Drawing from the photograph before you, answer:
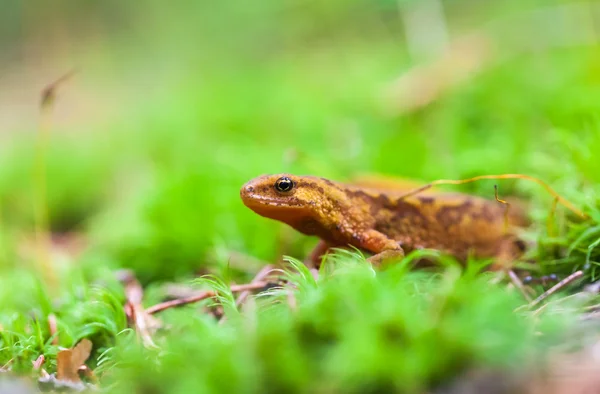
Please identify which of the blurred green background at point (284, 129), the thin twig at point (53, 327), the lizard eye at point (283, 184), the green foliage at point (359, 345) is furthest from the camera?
the blurred green background at point (284, 129)

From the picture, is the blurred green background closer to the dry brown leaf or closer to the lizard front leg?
the lizard front leg

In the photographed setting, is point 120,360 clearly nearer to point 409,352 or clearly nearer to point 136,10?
point 409,352

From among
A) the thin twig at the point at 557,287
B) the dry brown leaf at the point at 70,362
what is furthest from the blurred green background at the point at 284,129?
the dry brown leaf at the point at 70,362

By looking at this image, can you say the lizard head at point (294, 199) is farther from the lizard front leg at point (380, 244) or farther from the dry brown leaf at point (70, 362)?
the dry brown leaf at point (70, 362)

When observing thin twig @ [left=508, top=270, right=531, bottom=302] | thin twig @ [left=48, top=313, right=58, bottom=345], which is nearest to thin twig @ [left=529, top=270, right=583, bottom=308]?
thin twig @ [left=508, top=270, right=531, bottom=302]

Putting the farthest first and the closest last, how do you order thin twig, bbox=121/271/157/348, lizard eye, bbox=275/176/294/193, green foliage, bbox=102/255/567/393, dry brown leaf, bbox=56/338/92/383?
1. lizard eye, bbox=275/176/294/193
2. thin twig, bbox=121/271/157/348
3. dry brown leaf, bbox=56/338/92/383
4. green foliage, bbox=102/255/567/393

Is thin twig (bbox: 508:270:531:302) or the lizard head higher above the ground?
the lizard head

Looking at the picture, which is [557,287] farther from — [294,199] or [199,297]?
[199,297]
